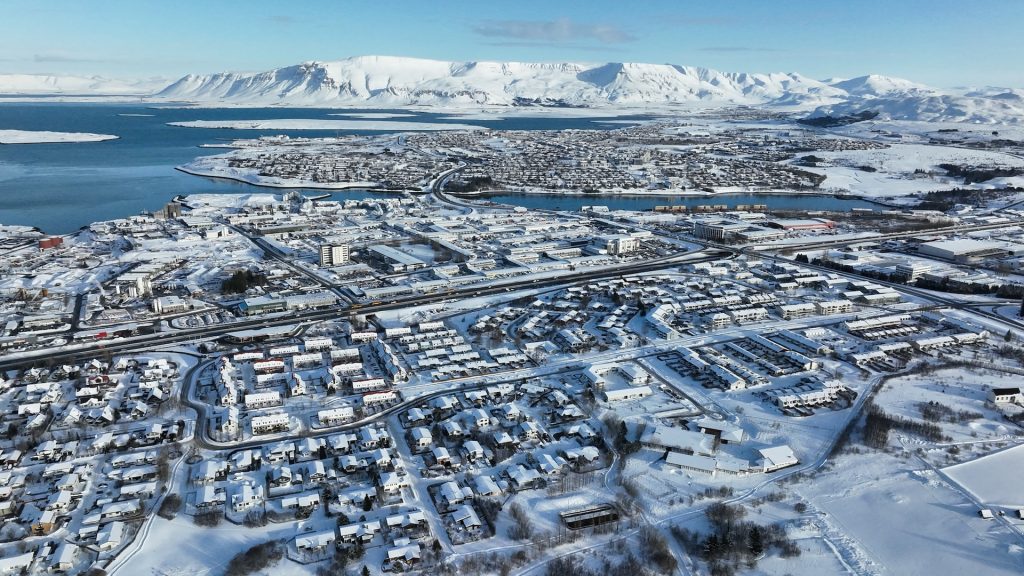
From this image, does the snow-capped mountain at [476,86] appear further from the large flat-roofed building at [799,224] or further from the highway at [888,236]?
the highway at [888,236]

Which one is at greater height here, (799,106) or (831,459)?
(799,106)

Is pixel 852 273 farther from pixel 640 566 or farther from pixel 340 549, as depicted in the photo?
pixel 340 549

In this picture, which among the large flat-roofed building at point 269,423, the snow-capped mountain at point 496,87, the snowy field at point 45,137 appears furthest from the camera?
the snow-capped mountain at point 496,87

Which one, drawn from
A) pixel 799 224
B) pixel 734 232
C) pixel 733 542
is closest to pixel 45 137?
pixel 734 232

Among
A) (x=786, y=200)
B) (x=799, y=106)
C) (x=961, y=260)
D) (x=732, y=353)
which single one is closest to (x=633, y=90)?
(x=799, y=106)

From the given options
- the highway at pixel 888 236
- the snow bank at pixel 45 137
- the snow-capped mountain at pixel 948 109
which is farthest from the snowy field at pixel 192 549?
the snow-capped mountain at pixel 948 109

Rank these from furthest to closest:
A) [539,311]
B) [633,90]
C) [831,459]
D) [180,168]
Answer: [633,90]
[180,168]
[539,311]
[831,459]

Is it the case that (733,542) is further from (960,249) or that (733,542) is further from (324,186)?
(324,186)

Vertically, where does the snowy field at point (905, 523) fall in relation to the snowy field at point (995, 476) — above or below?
below
